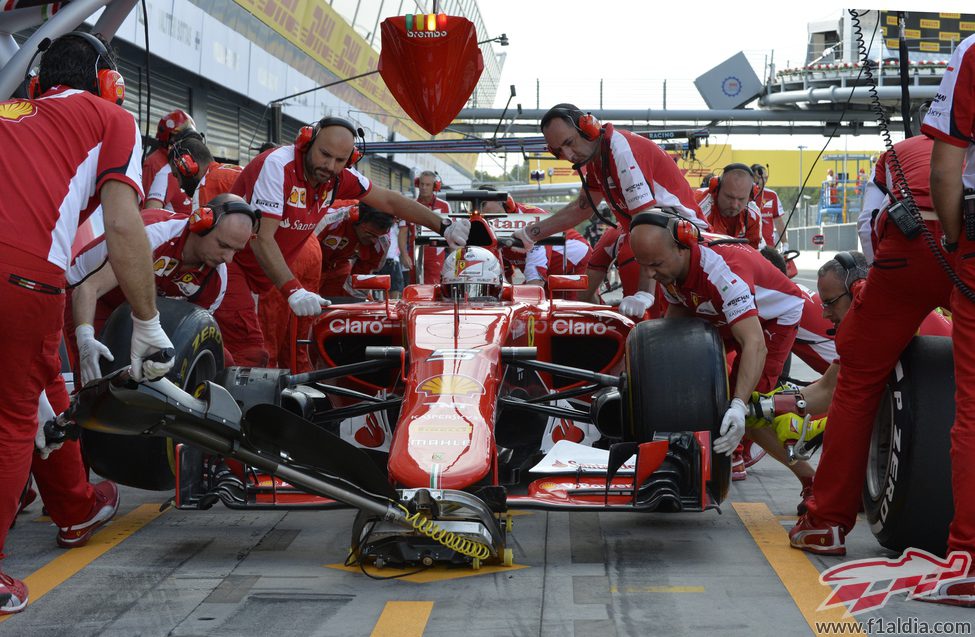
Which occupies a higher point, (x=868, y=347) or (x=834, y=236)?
(x=834, y=236)

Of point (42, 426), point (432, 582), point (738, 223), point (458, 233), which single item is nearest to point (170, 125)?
point (458, 233)

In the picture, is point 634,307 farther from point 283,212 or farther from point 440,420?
point 440,420

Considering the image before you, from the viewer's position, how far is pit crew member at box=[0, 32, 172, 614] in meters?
3.20

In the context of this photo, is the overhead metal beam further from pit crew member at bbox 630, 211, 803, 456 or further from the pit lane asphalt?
the pit lane asphalt

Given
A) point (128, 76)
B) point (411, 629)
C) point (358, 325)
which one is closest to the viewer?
point (411, 629)

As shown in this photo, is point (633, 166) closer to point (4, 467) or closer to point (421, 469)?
point (421, 469)

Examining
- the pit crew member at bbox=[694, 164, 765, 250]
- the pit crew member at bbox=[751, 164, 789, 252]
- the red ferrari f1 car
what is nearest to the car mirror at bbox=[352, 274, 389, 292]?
the red ferrari f1 car

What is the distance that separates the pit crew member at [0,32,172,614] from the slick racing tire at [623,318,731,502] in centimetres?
174

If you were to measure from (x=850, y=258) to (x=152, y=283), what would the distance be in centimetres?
291

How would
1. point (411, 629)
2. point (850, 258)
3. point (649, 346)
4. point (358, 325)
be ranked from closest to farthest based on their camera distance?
point (411, 629) < point (649, 346) < point (850, 258) < point (358, 325)

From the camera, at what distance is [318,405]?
538cm

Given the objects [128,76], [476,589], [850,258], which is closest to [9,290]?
[476,589]

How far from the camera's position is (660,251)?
4.44 metres

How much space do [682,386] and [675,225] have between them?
0.71 meters
